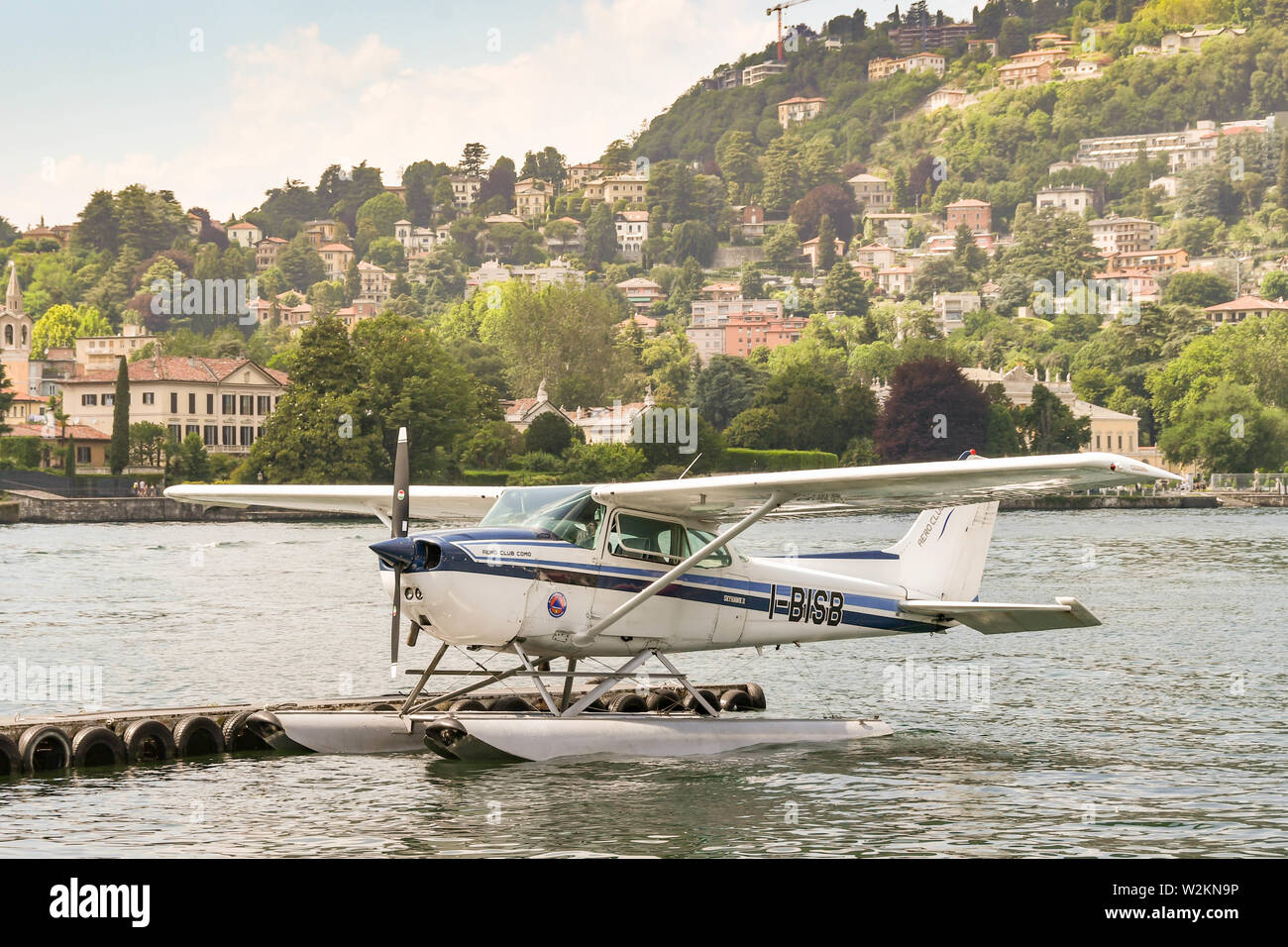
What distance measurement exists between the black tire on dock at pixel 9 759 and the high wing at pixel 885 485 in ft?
16.2

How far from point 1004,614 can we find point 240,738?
6.59 meters

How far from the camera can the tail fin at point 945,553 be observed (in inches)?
568

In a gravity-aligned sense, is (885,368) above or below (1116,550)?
above

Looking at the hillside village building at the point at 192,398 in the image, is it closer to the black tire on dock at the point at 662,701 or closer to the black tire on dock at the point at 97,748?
the black tire on dock at the point at 662,701

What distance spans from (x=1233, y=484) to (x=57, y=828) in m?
109

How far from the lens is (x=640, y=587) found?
497 inches

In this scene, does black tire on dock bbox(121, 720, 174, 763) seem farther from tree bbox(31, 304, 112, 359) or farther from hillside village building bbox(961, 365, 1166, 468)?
tree bbox(31, 304, 112, 359)

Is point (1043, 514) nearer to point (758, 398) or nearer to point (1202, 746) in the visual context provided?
point (758, 398)

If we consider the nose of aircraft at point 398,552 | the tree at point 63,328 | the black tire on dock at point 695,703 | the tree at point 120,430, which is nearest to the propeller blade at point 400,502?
the nose of aircraft at point 398,552

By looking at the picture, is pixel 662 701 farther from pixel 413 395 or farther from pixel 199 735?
pixel 413 395

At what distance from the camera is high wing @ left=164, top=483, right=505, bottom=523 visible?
14.0 m

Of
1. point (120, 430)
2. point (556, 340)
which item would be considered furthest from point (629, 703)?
point (556, 340)
